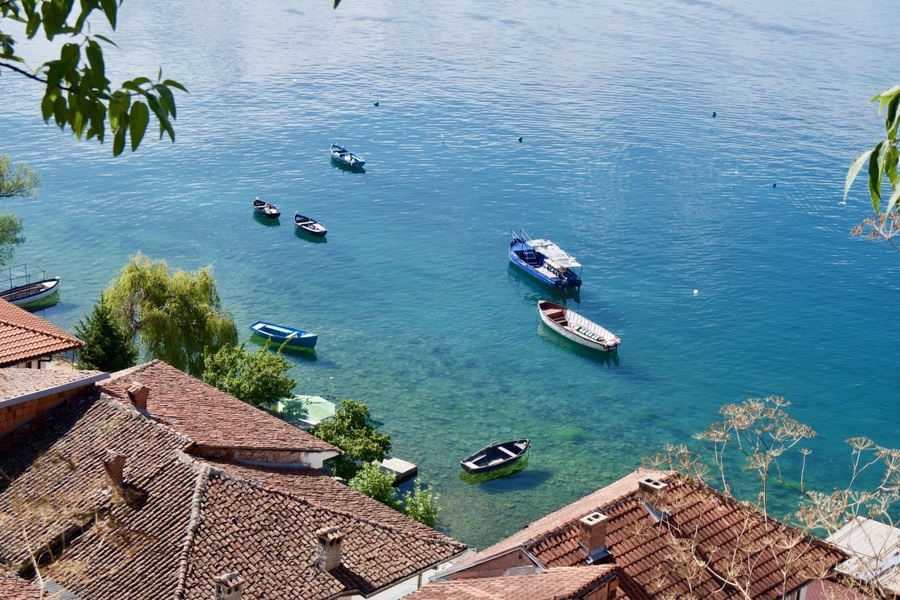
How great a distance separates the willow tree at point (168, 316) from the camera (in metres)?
45.3

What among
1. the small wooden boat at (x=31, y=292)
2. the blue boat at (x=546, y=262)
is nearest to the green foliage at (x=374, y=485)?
the small wooden boat at (x=31, y=292)

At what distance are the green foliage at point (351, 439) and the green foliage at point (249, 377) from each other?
2.44 m

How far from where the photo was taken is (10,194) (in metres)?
65.0

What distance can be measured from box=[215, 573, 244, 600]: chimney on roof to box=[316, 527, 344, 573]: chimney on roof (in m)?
2.39

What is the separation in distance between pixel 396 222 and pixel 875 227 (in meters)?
68.5

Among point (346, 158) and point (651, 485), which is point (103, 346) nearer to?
point (651, 485)

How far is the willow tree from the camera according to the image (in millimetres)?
45344

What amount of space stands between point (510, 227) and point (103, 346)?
41897mm

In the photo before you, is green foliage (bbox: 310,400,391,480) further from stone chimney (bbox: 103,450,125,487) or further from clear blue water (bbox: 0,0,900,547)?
stone chimney (bbox: 103,450,125,487)

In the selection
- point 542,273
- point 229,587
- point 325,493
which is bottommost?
point 542,273

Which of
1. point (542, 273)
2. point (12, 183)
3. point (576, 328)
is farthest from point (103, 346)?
point (542, 273)

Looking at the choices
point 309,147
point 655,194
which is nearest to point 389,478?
point 655,194

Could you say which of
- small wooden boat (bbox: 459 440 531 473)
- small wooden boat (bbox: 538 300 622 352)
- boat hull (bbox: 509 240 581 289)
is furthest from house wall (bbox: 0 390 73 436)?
boat hull (bbox: 509 240 581 289)

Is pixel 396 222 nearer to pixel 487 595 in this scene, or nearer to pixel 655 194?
pixel 655 194
